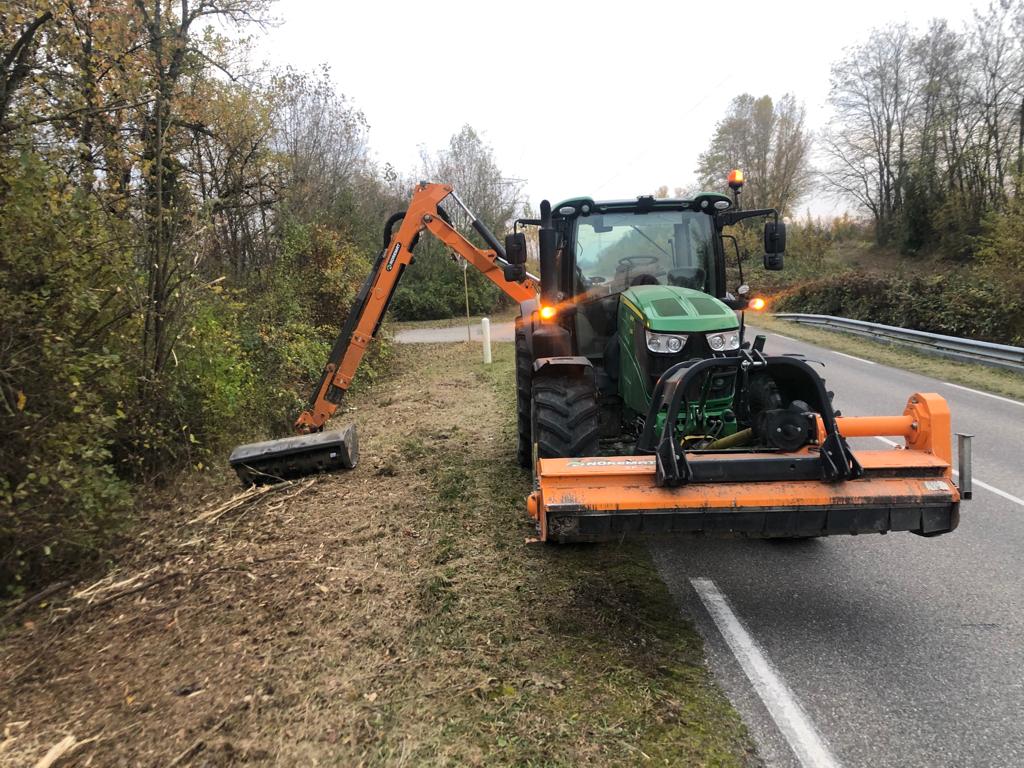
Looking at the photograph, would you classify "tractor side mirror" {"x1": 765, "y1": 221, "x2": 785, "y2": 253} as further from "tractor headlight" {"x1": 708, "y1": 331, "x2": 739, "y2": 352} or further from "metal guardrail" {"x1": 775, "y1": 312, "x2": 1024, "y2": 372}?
"metal guardrail" {"x1": 775, "y1": 312, "x2": 1024, "y2": 372}

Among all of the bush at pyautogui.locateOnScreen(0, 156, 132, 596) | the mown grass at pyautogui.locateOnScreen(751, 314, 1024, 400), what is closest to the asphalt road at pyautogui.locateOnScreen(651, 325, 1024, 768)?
the bush at pyautogui.locateOnScreen(0, 156, 132, 596)

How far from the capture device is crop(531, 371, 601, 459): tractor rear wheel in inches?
167

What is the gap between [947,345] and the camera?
14617 mm

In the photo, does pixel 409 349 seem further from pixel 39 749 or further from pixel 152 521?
pixel 39 749

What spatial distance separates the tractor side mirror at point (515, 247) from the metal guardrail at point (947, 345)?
1092 cm

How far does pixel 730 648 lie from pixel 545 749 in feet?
4.18

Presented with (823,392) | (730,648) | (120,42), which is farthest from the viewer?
(120,42)

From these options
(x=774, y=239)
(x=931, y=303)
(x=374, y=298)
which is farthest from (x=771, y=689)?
(x=931, y=303)

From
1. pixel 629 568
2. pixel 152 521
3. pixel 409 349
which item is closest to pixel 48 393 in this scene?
pixel 152 521

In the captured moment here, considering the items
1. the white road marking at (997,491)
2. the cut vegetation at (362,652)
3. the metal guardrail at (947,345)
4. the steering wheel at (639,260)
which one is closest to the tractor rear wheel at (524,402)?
the cut vegetation at (362,652)

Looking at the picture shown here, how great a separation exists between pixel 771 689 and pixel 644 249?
3.73 meters

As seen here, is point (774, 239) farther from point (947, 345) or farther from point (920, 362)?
point (947, 345)

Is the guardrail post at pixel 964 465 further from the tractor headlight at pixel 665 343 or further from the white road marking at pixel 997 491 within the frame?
the white road marking at pixel 997 491

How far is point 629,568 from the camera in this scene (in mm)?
4230
